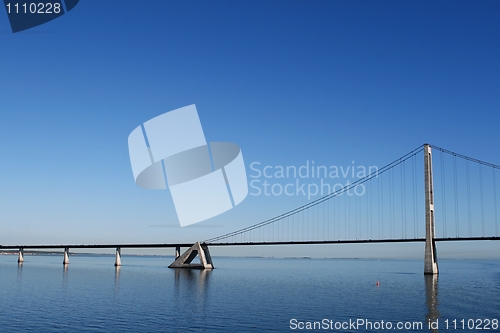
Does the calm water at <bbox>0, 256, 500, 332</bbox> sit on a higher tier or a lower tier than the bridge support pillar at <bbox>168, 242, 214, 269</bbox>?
higher

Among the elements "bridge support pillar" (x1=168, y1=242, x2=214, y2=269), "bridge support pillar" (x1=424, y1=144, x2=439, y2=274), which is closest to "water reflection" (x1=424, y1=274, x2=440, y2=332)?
"bridge support pillar" (x1=424, y1=144, x2=439, y2=274)

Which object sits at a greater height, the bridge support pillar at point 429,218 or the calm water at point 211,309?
the bridge support pillar at point 429,218

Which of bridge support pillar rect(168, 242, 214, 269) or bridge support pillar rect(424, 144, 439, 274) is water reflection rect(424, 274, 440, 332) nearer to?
bridge support pillar rect(424, 144, 439, 274)

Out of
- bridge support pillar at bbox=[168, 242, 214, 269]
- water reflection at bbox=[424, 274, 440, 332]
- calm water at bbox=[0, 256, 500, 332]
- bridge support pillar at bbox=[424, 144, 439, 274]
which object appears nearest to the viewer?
calm water at bbox=[0, 256, 500, 332]

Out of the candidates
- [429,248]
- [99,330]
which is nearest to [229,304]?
[99,330]

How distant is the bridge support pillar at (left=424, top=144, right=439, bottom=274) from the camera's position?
88.4 metres

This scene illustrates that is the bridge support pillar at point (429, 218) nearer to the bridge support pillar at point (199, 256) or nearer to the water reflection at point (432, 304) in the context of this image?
the water reflection at point (432, 304)

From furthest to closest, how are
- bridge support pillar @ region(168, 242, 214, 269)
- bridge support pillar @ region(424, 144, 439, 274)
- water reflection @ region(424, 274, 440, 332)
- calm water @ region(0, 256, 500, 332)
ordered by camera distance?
bridge support pillar @ region(168, 242, 214, 269), bridge support pillar @ region(424, 144, 439, 274), water reflection @ region(424, 274, 440, 332), calm water @ region(0, 256, 500, 332)

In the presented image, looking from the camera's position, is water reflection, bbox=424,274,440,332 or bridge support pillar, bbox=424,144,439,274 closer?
water reflection, bbox=424,274,440,332

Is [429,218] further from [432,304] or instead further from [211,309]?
[211,309]

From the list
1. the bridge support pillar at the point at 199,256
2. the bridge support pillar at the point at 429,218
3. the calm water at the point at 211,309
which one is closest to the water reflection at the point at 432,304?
the calm water at the point at 211,309

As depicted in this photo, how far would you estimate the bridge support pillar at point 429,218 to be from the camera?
88375mm

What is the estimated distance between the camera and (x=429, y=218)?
8875 cm

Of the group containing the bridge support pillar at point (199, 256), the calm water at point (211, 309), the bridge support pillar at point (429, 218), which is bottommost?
the bridge support pillar at point (199, 256)
